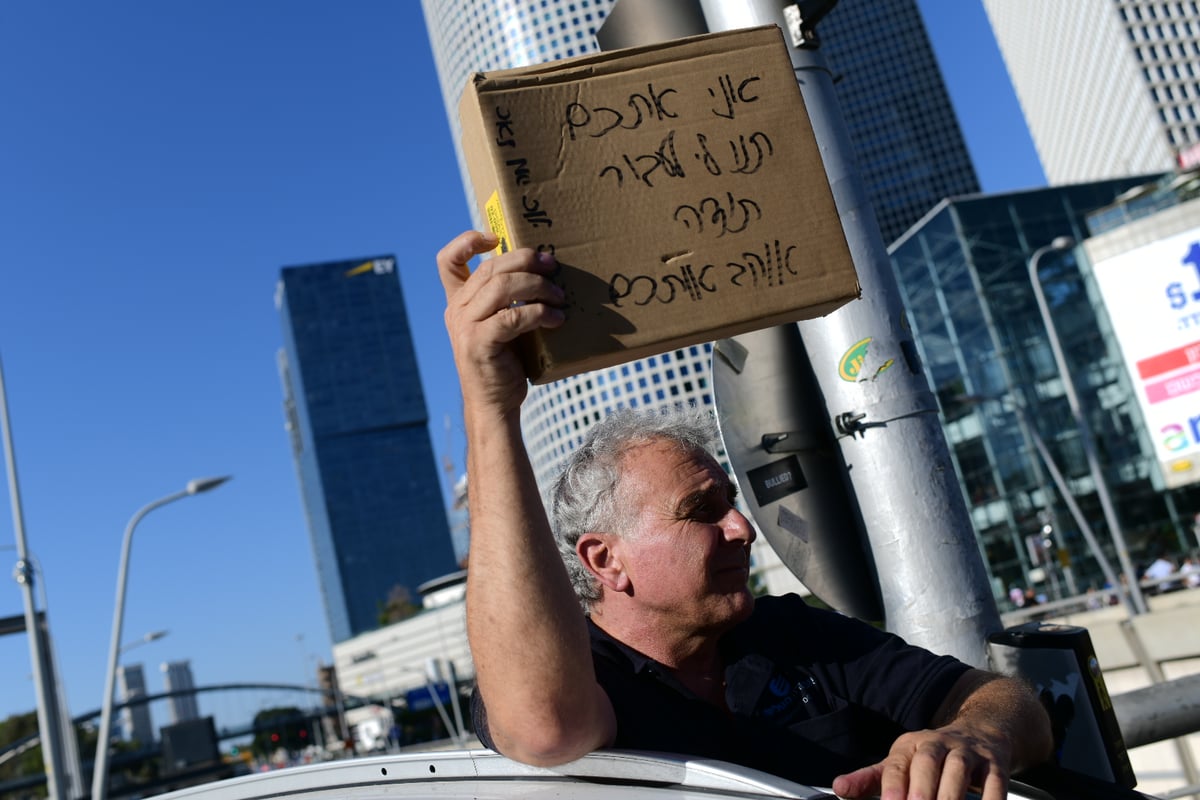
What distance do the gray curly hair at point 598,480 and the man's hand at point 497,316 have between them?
0.60m

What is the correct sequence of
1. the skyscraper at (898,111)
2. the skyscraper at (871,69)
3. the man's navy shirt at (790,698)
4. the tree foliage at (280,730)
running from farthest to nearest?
→ the skyscraper at (898,111), the skyscraper at (871,69), the tree foliage at (280,730), the man's navy shirt at (790,698)

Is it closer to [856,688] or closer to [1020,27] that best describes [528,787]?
[856,688]

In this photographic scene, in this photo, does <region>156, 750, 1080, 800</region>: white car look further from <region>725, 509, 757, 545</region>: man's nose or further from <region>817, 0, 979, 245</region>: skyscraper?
<region>817, 0, 979, 245</region>: skyscraper

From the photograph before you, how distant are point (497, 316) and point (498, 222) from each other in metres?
0.20

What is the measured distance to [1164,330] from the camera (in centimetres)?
2878

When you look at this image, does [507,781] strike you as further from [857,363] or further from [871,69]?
[871,69]

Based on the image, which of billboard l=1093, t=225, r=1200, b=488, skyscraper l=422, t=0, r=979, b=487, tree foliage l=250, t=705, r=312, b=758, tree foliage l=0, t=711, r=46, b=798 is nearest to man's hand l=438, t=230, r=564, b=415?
billboard l=1093, t=225, r=1200, b=488

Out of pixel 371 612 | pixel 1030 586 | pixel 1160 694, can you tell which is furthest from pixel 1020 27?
pixel 1160 694

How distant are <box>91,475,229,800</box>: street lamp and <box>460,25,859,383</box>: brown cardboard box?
53.7 ft

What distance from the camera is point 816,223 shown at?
5.97ft

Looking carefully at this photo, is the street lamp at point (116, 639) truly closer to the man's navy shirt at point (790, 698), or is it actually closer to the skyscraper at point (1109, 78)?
the man's navy shirt at point (790, 698)

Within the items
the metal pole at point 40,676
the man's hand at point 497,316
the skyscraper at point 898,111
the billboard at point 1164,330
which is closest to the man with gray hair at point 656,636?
the man's hand at point 497,316

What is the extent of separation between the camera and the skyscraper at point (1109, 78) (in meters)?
100

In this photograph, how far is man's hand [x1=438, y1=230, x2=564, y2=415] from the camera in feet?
5.27
